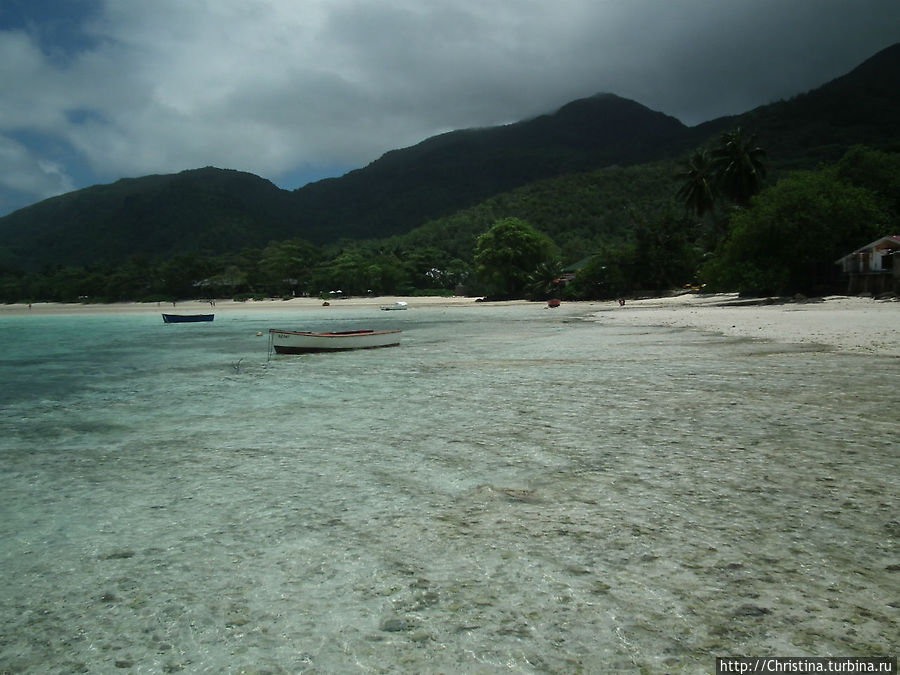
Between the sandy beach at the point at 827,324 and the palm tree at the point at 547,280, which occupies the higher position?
the palm tree at the point at 547,280

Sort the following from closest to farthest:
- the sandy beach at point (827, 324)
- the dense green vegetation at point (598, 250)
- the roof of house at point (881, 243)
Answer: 1. the sandy beach at point (827, 324)
2. the roof of house at point (881, 243)
3. the dense green vegetation at point (598, 250)

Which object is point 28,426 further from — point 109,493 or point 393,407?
point 393,407

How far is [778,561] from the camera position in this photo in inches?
140

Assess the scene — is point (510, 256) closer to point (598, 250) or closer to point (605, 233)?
point (598, 250)

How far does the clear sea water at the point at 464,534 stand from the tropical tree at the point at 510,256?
231 ft

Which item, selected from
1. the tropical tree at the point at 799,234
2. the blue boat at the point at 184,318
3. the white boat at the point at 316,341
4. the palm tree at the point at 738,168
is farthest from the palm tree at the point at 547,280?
the white boat at the point at 316,341

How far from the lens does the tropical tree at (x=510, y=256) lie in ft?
260

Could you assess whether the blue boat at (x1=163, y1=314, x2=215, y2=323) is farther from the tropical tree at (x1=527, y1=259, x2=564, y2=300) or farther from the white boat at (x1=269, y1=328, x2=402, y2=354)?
the tropical tree at (x1=527, y1=259, x2=564, y2=300)

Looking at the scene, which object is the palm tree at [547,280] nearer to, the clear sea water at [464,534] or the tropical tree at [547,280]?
the tropical tree at [547,280]

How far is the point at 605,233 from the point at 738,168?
192 ft

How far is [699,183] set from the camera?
6638cm

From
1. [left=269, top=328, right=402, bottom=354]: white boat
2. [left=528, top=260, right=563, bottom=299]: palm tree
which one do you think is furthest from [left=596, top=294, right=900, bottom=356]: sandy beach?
[left=528, top=260, right=563, bottom=299]: palm tree

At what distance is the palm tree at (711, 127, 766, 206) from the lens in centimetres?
5884

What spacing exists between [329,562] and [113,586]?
137 centimetres
